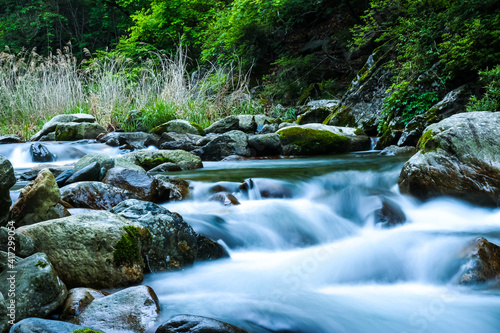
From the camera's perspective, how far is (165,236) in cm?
303

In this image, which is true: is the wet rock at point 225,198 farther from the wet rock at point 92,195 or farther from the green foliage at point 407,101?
the green foliage at point 407,101

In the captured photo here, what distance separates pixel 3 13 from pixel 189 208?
28700mm

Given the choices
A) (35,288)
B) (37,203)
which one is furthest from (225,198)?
(35,288)

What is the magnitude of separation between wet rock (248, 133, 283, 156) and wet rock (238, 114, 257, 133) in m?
1.92

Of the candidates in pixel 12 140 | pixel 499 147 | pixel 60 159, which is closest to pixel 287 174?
pixel 499 147

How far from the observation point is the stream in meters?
2.43

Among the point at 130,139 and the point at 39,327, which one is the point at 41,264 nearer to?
the point at 39,327

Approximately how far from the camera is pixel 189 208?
4180 mm

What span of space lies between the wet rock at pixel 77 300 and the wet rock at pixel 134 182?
6.22 feet

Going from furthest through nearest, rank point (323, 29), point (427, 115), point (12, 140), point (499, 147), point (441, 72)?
point (323, 29)
point (12, 140)
point (441, 72)
point (427, 115)
point (499, 147)

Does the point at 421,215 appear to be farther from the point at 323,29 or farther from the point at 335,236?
the point at 323,29

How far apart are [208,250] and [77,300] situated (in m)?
1.17

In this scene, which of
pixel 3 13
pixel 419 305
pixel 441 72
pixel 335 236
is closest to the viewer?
pixel 419 305

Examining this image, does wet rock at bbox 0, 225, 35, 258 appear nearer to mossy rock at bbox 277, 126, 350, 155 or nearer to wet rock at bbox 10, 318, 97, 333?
wet rock at bbox 10, 318, 97, 333
